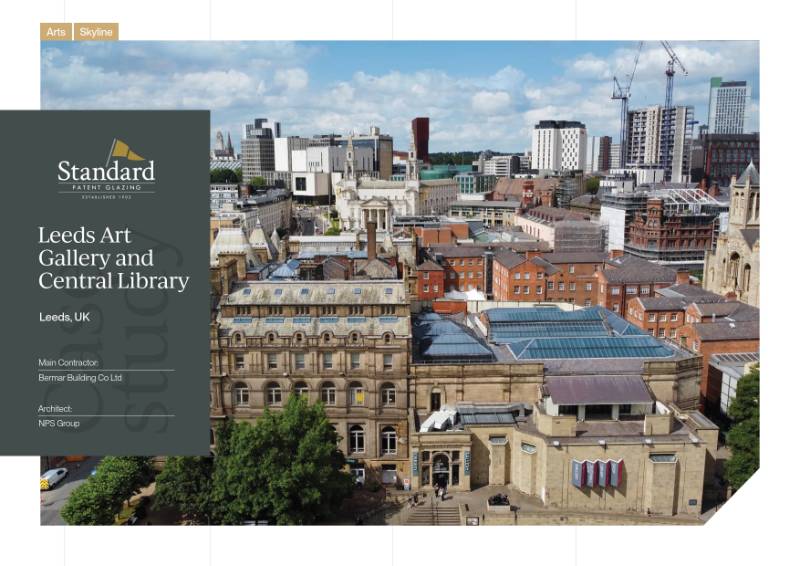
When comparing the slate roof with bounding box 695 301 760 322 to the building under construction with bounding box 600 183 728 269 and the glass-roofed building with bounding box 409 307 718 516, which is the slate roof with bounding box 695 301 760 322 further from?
the building under construction with bounding box 600 183 728 269

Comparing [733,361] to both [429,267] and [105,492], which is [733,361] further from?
[105,492]

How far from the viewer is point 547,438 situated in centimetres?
3734

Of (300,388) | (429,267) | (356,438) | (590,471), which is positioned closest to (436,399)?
(356,438)

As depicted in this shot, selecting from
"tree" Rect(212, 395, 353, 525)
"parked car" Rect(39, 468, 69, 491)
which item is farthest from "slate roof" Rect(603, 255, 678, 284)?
"parked car" Rect(39, 468, 69, 491)

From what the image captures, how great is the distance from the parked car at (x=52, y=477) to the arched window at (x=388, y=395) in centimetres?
2083

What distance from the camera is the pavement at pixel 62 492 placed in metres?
37.0

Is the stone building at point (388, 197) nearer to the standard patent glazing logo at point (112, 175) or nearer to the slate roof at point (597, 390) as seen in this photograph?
the slate roof at point (597, 390)

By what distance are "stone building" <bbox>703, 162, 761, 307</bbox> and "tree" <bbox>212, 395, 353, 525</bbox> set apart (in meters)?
48.1

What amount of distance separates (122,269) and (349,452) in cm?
1903
